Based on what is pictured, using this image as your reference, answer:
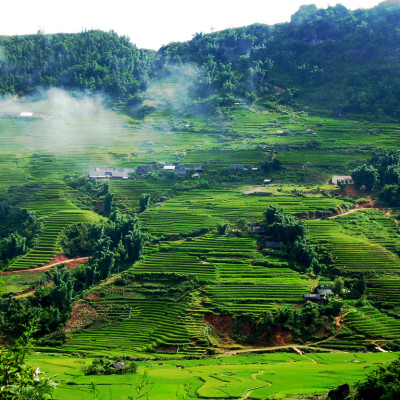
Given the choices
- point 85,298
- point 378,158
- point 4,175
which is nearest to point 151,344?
point 85,298

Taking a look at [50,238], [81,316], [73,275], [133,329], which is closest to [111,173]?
[50,238]

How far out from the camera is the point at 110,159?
9412 cm

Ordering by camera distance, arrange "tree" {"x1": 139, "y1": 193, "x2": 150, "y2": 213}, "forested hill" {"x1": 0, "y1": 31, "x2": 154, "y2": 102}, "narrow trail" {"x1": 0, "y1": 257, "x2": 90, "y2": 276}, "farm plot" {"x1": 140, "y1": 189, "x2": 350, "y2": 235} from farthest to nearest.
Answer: "forested hill" {"x1": 0, "y1": 31, "x2": 154, "y2": 102} < "tree" {"x1": 139, "y1": 193, "x2": 150, "y2": 213} < "farm plot" {"x1": 140, "y1": 189, "x2": 350, "y2": 235} < "narrow trail" {"x1": 0, "y1": 257, "x2": 90, "y2": 276}

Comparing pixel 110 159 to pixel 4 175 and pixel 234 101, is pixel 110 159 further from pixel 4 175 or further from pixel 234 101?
pixel 234 101

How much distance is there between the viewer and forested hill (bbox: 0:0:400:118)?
118938mm

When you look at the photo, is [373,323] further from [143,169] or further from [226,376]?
[143,169]

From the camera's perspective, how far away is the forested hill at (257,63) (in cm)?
11894

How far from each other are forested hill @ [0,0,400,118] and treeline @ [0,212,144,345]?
56632mm

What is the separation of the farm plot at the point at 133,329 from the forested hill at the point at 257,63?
70.1 meters

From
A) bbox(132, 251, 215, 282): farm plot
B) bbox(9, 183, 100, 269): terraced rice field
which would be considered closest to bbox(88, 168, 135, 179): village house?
bbox(9, 183, 100, 269): terraced rice field

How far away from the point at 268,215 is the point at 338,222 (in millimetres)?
9916

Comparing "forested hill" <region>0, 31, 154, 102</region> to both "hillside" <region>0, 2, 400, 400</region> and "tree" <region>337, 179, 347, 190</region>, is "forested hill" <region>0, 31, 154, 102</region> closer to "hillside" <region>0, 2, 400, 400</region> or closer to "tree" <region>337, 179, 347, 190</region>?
"hillside" <region>0, 2, 400, 400</region>

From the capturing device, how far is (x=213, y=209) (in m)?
75.1

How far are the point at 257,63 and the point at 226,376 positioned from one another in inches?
4141
